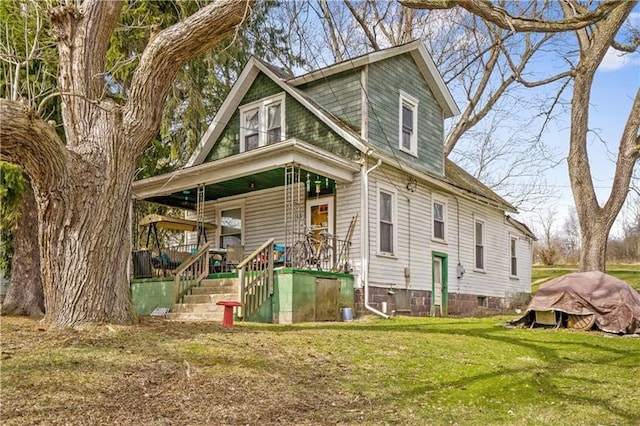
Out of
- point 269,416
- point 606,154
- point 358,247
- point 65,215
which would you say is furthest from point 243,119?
point 269,416

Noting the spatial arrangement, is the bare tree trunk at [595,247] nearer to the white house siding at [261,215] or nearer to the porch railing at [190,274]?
the white house siding at [261,215]

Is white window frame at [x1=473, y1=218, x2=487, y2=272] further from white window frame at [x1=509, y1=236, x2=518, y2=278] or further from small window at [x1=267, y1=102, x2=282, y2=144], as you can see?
small window at [x1=267, y1=102, x2=282, y2=144]

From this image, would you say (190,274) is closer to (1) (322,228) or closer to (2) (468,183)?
(1) (322,228)

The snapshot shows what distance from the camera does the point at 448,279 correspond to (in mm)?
15617

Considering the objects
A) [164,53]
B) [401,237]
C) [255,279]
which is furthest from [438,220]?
[164,53]

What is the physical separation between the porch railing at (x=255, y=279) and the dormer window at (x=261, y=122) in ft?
15.8

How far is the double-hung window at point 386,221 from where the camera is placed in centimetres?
1301

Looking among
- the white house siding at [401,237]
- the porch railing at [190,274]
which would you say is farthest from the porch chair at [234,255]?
the white house siding at [401,237]

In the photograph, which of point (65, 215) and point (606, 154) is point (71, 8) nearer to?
point (65, 215)

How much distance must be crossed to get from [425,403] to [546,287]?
7.09 metres

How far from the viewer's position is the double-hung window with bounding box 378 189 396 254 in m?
13.0

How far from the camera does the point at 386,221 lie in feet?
43.5

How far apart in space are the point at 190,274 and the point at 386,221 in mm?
4815

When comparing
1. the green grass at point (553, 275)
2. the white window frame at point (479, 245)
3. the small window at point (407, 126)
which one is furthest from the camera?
the green grass at point (553, 275)
